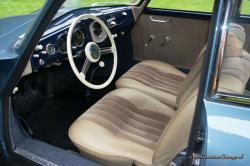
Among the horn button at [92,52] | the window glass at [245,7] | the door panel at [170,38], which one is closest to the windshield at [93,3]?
the door panel at [170,38]

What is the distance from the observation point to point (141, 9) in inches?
117

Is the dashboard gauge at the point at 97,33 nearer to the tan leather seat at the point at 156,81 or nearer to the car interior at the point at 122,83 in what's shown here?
the car interior at the point at 122,83

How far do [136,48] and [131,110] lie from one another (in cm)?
125

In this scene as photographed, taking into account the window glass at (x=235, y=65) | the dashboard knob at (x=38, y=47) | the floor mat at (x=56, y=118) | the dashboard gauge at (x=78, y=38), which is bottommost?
the floor mat at (x=56, y=118)

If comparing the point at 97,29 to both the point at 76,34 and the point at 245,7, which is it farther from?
the point at 245,7

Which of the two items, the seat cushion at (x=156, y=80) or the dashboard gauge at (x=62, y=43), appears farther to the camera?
the seat cushion at (x=156, y=80)

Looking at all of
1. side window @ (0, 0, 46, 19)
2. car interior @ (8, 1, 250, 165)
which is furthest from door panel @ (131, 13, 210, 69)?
side window @ (0, 0, 46, 19)

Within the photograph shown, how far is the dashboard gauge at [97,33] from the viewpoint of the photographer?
Result: 2.33 meters

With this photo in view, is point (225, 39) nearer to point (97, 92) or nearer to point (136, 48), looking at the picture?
point (97, 92)

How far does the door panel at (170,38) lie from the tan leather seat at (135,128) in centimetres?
85

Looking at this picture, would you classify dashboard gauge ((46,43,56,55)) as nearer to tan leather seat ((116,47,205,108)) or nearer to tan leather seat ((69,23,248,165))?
tan leather seat ((69,23,248,165))

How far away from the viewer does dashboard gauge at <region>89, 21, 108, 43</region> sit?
2.33 meters

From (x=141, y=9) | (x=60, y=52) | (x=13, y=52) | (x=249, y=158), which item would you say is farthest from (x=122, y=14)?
(x=249, y=158)

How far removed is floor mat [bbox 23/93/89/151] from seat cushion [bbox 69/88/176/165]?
0.44 metres
